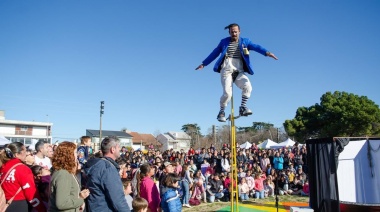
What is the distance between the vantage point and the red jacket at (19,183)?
11.7 feet

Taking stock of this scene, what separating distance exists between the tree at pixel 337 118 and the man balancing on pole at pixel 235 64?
25.8 metres

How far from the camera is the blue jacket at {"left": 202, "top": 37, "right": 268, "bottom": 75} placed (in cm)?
549

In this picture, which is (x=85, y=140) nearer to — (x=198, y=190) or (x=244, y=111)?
(x=244, y=111)

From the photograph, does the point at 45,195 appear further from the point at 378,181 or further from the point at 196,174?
the point at 378,181

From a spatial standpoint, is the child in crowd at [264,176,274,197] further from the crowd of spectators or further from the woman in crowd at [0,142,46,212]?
the woman in crowd at [0,142,46,212]

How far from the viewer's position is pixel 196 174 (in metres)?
11.5

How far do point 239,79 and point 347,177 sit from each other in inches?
235

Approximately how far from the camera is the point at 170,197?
475 centimetres

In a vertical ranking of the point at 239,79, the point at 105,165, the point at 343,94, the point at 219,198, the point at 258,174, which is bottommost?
the point at 219,198

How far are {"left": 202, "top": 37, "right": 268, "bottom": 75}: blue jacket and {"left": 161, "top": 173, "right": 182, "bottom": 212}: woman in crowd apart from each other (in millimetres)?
2205

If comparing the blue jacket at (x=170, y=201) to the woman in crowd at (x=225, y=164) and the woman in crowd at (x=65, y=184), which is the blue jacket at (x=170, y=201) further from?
the woman in crowd at (x=225, y=164)

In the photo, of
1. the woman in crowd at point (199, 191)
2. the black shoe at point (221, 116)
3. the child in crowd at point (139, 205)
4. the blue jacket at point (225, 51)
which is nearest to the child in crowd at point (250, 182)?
the woman in crowd at point (199, 191)

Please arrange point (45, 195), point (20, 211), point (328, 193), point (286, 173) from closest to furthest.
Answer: point (20, 211)
point (45, 195)
point (328, 193)
point (286, 173)

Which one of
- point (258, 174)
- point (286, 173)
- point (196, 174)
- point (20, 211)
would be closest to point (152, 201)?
point (20, 211)
